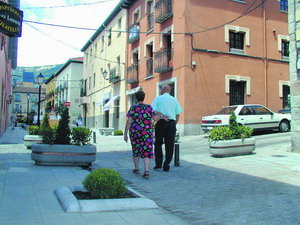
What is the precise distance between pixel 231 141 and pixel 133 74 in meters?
15.3

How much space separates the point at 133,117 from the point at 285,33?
16821 millimetres

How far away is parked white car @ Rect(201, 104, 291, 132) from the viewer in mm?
14016

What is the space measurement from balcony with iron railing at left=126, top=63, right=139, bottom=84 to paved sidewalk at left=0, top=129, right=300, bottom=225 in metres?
15.3

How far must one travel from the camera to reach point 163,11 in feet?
61.6

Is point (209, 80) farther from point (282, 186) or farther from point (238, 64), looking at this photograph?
point (282, 186)

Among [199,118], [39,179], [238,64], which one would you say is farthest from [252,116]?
[39,179]

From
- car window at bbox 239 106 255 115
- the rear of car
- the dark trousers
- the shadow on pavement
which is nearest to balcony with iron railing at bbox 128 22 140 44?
the rear of car

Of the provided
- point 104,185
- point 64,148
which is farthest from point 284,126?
point 104,185

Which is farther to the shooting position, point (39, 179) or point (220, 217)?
point (39, 179)

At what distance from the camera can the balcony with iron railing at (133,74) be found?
2286cm

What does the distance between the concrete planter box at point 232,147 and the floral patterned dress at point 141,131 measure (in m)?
3.21

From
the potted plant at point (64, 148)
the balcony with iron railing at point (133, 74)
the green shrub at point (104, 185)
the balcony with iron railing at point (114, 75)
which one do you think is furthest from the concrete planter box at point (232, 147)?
the balcony with iron railing at point (114, 75)

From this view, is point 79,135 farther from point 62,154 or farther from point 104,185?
point 104,185

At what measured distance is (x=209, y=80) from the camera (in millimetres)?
17109
